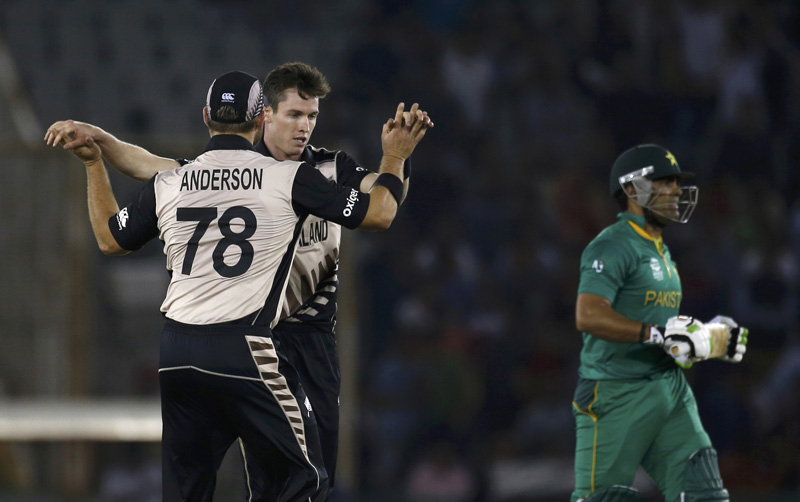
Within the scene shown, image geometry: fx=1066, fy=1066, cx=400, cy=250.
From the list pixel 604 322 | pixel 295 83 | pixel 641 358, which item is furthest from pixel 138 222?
pixel 641 358

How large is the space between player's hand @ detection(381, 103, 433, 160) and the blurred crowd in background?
514cm

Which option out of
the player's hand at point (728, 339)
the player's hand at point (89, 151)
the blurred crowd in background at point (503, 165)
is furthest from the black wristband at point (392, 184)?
the blurred crowd in background at point (503, 165)

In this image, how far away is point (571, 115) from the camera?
10.8 metres

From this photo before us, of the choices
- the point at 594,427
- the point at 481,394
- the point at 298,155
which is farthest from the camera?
the point at 481,394

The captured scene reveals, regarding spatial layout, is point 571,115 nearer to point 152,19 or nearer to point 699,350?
point 152,19

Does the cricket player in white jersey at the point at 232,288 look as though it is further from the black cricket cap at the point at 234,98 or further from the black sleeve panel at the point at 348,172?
the black sleeve panel at the point at 348,172

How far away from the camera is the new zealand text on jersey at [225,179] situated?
149 inches

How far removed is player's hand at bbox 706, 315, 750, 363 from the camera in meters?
4.77

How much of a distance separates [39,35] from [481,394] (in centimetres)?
648

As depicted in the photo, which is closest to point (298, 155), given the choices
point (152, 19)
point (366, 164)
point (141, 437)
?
point (141, 437)

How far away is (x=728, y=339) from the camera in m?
4.84

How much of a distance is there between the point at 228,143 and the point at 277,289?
1.86 ft

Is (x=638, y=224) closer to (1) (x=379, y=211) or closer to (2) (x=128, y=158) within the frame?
(1) (x=379, y=211)

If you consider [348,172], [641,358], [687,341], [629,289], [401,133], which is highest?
[401,133]
